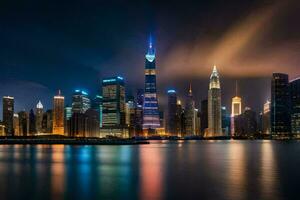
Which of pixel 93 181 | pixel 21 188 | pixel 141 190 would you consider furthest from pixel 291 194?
pixel 21 188

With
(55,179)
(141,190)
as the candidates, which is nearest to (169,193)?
(141,190)

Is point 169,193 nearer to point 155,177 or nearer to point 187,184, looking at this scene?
point 187,184

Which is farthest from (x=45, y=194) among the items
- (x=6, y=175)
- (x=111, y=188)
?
(x=6, y=175)

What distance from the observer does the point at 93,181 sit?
43.1m

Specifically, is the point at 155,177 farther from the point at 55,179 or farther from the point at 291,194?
the point at 291,194

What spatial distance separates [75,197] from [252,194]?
14.0 metres

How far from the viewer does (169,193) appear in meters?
33.9

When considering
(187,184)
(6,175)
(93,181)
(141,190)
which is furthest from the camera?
(6,175)

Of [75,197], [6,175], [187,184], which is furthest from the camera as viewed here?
[6,175]

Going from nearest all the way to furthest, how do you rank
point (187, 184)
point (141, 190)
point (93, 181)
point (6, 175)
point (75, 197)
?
point (75, 197) → point (141, 190) → point (187, 184) → point (93, 181) → point (6, 175)

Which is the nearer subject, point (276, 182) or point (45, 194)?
point (45, 194)

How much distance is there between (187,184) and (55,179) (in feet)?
47.8

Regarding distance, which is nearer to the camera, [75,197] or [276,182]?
[75,197]

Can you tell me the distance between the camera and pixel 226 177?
4506 centimetres
